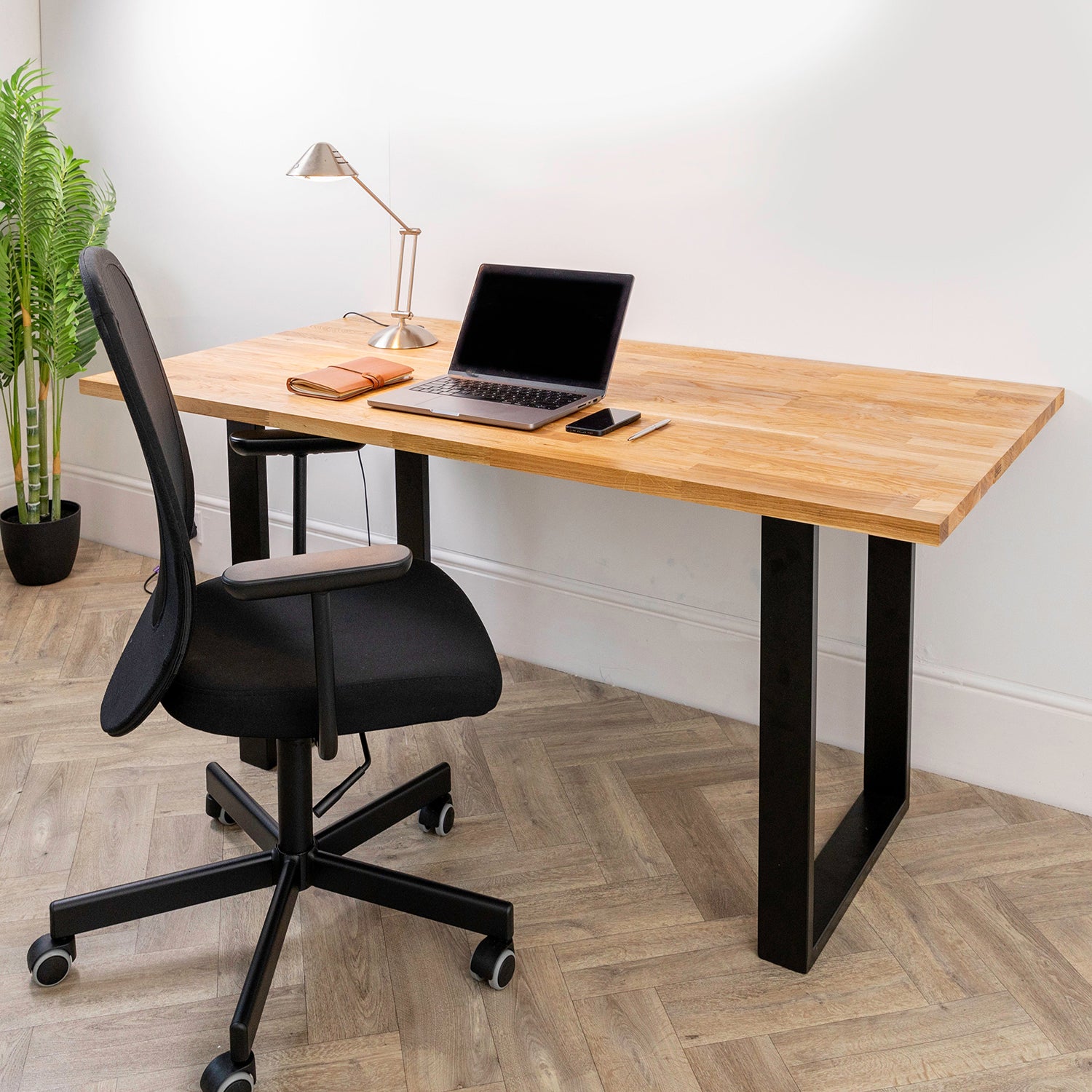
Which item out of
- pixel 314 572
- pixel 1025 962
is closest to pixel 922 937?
pixel 1025 962

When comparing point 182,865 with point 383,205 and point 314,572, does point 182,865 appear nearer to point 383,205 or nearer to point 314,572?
point 314,572

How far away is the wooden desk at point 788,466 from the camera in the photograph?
1650mm

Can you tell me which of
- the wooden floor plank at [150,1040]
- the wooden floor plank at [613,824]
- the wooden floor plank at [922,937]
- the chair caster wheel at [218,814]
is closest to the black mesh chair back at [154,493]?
the wooden floor plank at [150,1040]

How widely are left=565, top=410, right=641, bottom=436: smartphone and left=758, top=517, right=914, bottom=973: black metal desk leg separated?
1.06 ft

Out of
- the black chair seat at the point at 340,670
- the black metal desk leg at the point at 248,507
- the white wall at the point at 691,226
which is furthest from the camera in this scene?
the black metal desk leg at the point at 248,507

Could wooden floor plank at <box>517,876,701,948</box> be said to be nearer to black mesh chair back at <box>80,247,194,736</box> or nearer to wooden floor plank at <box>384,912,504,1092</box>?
wooden floor plank at <box>384,912,504,1092</box>

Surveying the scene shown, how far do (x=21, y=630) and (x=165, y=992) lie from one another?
1.59 meters

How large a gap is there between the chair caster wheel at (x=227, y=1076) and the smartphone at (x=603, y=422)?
1.04 meters

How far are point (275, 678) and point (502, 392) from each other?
2.37ft

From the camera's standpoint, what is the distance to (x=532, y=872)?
7.03 ft

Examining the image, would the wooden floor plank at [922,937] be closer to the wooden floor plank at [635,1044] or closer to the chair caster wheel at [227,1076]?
the wooden floor plank at [635,1044]

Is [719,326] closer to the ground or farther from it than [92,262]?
closer to the ground

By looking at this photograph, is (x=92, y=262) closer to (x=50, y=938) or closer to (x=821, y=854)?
(x=50, y=938)

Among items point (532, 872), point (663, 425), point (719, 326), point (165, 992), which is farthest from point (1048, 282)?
point (165, 992)
